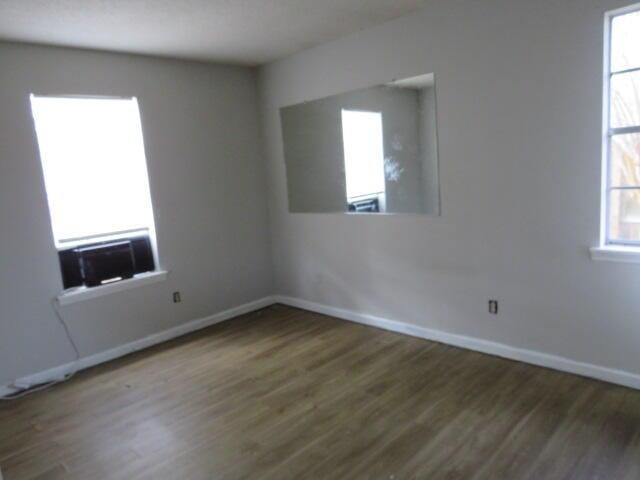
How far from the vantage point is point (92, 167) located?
366cm

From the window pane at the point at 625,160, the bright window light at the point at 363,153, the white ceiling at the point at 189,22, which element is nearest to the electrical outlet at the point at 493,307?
the window pane at the point at 625,160

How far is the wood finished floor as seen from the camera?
2174 millimetres

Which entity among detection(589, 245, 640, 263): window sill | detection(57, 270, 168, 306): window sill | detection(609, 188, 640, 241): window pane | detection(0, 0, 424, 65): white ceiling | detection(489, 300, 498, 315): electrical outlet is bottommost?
detection(489, 300, 498, 315): electrical outlet

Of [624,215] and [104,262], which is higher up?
[624,215]

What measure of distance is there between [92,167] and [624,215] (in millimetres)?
3750

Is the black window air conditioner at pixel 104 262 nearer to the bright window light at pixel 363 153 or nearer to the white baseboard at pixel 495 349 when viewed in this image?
the white baseboard at pixel 495 349

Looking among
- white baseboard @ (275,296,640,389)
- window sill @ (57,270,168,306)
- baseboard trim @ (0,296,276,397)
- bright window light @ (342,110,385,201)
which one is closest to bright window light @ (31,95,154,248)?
window sill @ (57,270,168,306)

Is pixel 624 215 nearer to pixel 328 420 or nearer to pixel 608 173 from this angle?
pixel 608 173

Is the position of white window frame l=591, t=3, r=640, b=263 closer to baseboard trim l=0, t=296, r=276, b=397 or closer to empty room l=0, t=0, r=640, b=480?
empty room l=0, t=0, r=640, b=480

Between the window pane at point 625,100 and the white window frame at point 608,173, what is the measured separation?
0.02 metres

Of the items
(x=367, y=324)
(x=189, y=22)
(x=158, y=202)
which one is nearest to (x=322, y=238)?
(x=367, y=324)

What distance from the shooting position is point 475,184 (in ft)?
10.4

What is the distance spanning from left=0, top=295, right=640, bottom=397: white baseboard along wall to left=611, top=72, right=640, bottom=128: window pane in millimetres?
1454

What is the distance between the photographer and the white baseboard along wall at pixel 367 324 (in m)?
2.82
